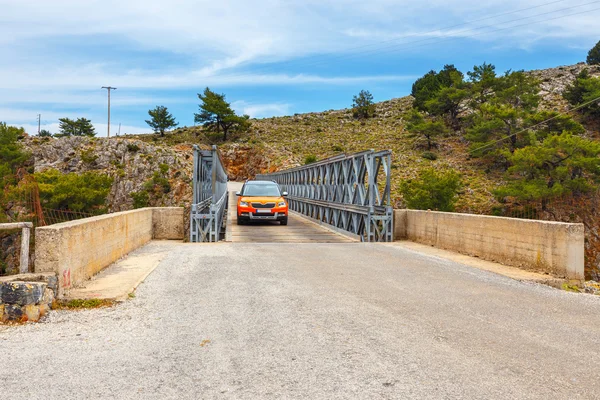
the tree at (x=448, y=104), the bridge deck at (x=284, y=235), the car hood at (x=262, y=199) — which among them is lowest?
the bridge deck at (x=284, y=235)

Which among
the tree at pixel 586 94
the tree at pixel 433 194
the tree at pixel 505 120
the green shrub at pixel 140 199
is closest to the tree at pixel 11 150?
the green shrub at pixel 140 199

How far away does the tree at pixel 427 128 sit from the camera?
67.8m

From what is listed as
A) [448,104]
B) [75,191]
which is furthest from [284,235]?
[448,104]

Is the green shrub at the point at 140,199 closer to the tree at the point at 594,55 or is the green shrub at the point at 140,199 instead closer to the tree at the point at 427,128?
the tree at the point at 427,128

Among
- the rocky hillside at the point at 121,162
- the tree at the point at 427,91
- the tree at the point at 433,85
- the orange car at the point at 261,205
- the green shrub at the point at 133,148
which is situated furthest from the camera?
the tree at the point at 427,91

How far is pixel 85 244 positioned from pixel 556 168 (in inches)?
1795

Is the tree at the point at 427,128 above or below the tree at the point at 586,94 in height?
below

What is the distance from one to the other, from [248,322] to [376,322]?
4.67 feet

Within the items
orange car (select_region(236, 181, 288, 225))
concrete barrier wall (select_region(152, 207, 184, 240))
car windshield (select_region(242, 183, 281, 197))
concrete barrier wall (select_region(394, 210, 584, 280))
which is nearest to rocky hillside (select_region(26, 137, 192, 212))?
car windshield (select_region(242, 183, 281, 197))

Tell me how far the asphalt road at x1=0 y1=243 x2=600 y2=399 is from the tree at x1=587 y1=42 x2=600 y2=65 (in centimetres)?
12958

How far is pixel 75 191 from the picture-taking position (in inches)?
2057

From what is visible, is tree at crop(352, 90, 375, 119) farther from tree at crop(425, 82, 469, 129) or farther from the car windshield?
the car windshield

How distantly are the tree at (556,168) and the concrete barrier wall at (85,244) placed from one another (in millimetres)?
39525

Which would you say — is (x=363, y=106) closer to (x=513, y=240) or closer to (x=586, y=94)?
(x=586, y=94)
